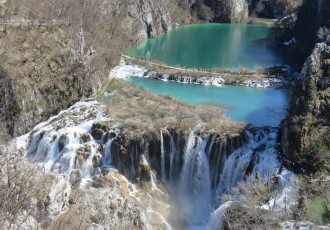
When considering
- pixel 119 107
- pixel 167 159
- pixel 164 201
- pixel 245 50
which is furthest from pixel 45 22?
pixel 245 50

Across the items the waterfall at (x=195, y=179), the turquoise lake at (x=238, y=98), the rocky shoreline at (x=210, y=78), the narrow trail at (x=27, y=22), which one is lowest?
the waterfall at (x=195, y=179)

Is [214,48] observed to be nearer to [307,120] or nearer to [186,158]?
[186,158]

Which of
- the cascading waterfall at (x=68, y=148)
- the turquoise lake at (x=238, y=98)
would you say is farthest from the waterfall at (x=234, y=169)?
the cascading waterfall at (x=68, y=148)

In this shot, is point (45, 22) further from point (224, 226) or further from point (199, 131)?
point (224, 226)

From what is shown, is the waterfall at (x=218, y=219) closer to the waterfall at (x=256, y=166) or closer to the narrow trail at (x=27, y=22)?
the waterfall at (x=256, y=166)

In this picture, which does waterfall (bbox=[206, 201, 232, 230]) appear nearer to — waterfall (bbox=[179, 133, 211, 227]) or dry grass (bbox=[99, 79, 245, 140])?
waterfall (bbox=[179, 133, 211, 227])
